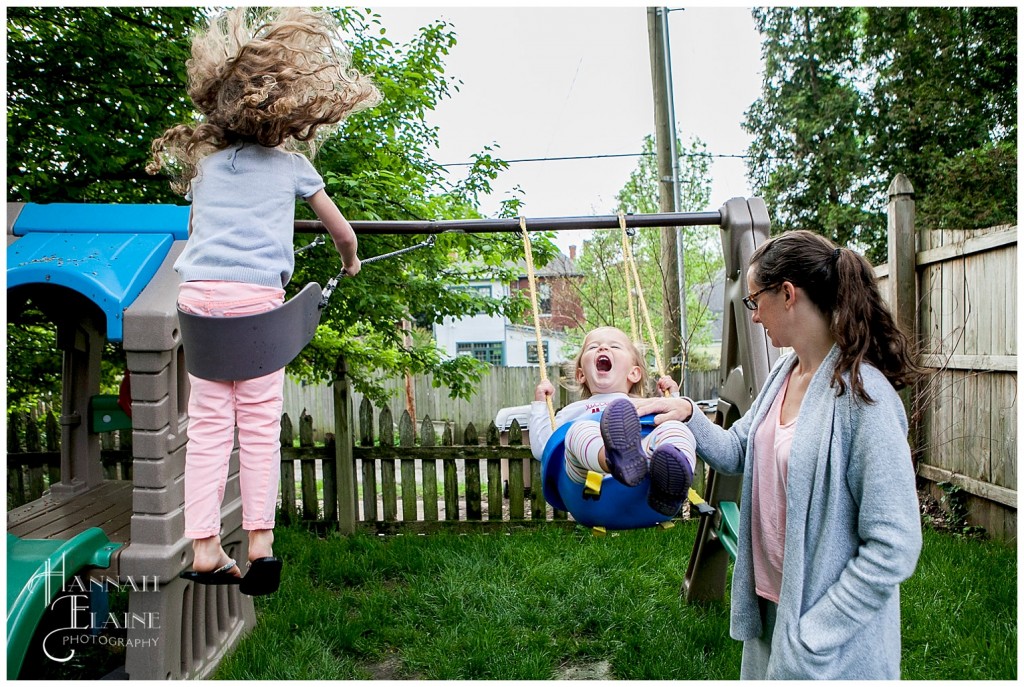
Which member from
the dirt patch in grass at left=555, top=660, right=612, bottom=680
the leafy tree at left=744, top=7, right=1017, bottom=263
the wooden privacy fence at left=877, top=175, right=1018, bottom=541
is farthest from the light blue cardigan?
the leafy tree at left=744, top=7, right=1017, bottom=263

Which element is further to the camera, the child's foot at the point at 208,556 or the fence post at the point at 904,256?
the fence post at the point at 904,256

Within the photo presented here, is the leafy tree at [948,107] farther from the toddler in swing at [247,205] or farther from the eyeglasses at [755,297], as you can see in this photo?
the toddler in swing at [247,205]

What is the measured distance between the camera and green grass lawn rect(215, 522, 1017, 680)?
3709 millimetres

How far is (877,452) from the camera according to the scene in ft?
6.50

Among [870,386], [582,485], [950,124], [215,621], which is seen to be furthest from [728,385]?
[950,124]

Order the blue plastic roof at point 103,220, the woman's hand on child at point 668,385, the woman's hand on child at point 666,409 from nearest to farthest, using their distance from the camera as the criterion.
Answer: the woman's hand on child at point 666,409
the woman's hand on child at point 668,385
the blue plastic roof at point 103,220

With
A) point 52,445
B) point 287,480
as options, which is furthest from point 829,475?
point 52,445

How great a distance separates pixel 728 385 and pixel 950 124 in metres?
10.0

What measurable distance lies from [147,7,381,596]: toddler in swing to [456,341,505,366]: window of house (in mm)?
18393

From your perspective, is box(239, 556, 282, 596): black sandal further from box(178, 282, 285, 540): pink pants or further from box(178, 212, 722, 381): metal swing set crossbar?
box(178, 212, 722, 381): metal swing set crossbar

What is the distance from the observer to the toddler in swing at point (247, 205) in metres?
2.18

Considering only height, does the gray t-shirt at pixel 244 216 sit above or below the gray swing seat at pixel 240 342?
above

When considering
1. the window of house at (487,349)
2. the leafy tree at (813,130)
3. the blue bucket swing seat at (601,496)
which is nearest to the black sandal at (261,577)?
the blue bucket swing seat at (601,496)

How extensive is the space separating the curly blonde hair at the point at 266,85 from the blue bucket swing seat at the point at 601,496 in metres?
1.33
